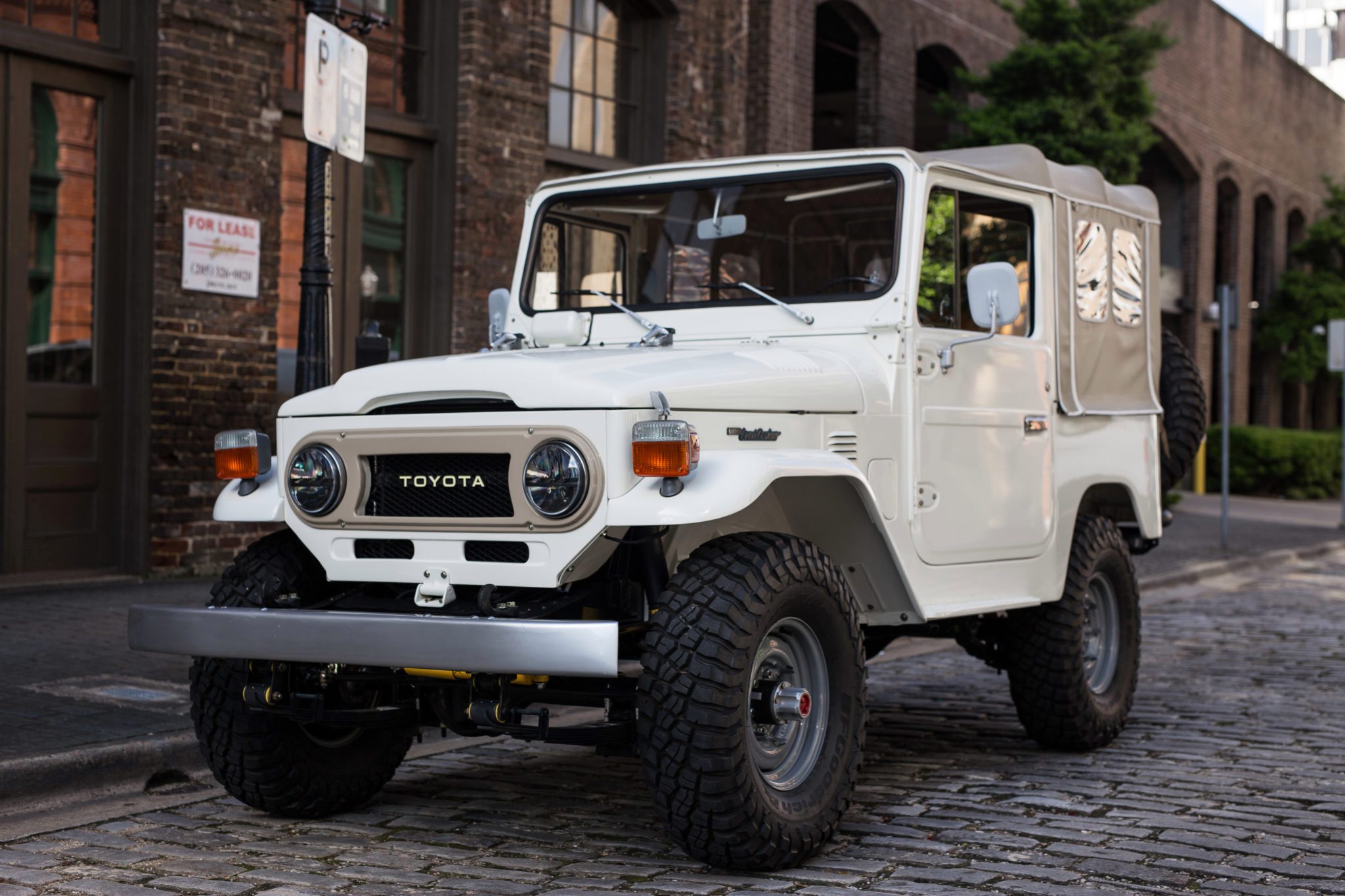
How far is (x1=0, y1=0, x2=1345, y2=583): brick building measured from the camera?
10.4 m

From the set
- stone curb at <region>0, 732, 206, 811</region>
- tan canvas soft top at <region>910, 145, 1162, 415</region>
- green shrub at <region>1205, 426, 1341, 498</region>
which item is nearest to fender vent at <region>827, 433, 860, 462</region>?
tan canvas soft top at <region>910, 145, 1162, 415</region>

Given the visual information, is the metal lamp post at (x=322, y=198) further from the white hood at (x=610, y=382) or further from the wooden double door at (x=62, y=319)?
the wooden double door at (x=62, y=319)

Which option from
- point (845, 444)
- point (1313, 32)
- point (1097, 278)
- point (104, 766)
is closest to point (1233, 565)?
point (1097, 278)

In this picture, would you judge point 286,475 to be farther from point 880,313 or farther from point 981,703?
point 981,703

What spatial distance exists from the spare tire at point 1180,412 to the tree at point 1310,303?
84.4 feet

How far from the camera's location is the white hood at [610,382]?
4609mm

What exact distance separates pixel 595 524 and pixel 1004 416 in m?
2.23

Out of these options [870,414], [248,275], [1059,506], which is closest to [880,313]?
[870,414]

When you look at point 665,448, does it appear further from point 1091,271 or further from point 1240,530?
point 1240,530

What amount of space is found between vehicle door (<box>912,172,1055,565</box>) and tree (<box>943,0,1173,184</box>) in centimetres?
1294

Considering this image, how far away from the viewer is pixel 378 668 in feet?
16.0

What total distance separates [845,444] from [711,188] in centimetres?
137

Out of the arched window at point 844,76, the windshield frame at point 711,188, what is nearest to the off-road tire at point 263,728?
the windshield frame at point 711,188

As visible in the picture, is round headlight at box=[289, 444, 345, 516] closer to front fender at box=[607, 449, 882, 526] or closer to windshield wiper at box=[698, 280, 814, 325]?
front fender at box=[607, 449, 882, 526]
